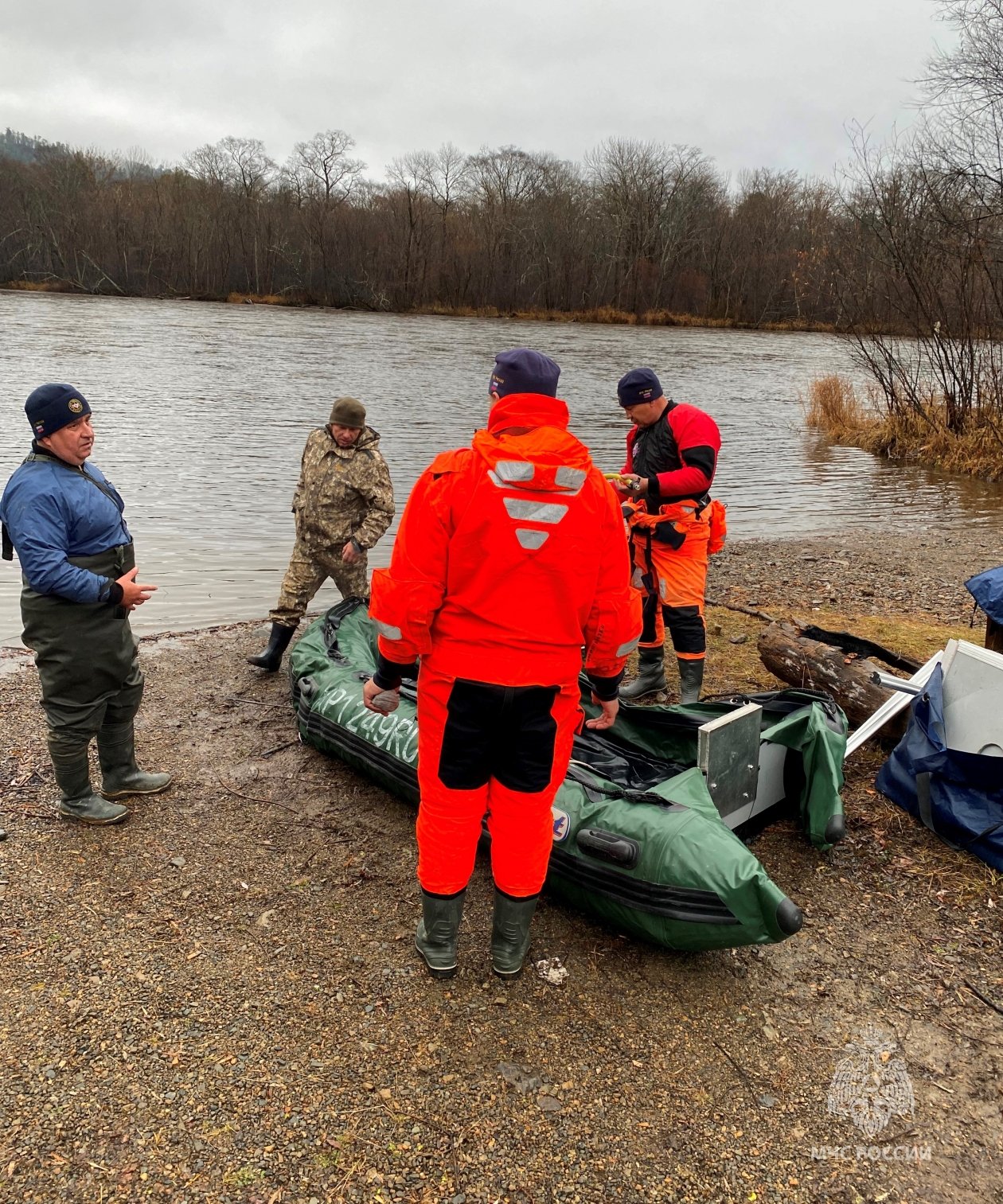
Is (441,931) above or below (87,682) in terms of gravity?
below

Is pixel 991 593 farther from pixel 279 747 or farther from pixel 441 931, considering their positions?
pixel 279 747

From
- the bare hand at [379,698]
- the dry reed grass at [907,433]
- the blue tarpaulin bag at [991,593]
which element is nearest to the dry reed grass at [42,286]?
the dry reed grass at [907,433]

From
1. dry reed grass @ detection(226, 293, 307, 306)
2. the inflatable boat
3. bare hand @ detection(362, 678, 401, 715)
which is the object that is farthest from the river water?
dry reed grass @ detection(226, 293, 307, 306)

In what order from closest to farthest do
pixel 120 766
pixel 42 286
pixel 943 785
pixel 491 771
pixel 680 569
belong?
pixel 491 771 < pixel 943 785 < pixel 120 766 < pixel 680 569 < pixel 42 286

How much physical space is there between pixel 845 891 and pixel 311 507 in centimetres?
356

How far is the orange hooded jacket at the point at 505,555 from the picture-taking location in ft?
8.07

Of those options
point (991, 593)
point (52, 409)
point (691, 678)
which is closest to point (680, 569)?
point (691, 678)

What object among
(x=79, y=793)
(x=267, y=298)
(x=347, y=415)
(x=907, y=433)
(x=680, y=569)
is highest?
(x=267, y=298)

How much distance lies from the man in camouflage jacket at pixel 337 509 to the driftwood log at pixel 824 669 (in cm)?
243

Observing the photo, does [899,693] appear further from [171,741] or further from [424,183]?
[424,183]

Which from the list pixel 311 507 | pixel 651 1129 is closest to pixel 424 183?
pixel 311 507

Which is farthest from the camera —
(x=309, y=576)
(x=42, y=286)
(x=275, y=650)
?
(x=42, y=286)

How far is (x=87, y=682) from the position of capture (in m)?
3.59

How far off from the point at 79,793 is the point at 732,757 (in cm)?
276
